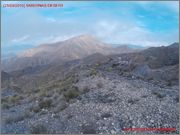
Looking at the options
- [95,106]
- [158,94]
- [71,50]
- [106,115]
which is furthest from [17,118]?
[71,50]

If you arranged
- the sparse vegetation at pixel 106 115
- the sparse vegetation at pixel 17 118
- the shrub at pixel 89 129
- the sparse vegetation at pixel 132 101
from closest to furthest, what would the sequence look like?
the shrub at pixel 89 129, the sparse vegetation at pixel 106 115, the sparse vegetation at pixel 132 101, the sparse vegetation at pixel 17 118

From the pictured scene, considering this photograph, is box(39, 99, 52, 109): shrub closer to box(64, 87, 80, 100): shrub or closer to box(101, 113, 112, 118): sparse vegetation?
box(64, 87, 80, 100): shrub

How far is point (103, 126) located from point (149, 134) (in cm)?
109

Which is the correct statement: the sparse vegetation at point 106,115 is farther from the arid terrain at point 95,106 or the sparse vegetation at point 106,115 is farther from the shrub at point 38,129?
the shrub at point 38,129

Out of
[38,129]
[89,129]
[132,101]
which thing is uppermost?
[132,101]

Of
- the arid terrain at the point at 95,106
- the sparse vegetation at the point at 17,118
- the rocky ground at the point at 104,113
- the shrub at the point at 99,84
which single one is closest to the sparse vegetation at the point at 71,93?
the arid terrain at the point at 95,106

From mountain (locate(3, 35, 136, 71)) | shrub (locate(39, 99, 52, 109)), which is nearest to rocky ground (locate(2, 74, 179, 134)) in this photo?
shrub (locate(39, 99, 52, 109))

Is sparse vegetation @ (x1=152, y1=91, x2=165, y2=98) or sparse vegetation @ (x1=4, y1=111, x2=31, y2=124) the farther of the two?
sparse vegetation @ (x1=152, y1=91, x2=165, y2=98)

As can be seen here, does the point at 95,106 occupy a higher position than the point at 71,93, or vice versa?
the point at 95,106

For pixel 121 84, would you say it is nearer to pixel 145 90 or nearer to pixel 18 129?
pixel 145 90

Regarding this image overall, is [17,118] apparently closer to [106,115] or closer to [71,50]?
[106,115]

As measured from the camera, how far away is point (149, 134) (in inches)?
327

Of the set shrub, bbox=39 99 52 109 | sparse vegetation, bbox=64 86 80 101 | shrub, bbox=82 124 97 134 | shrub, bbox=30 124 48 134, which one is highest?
shrub, bbox=82 124 97 134

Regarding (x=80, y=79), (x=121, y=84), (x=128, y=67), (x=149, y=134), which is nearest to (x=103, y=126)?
(x=149, y=134)
